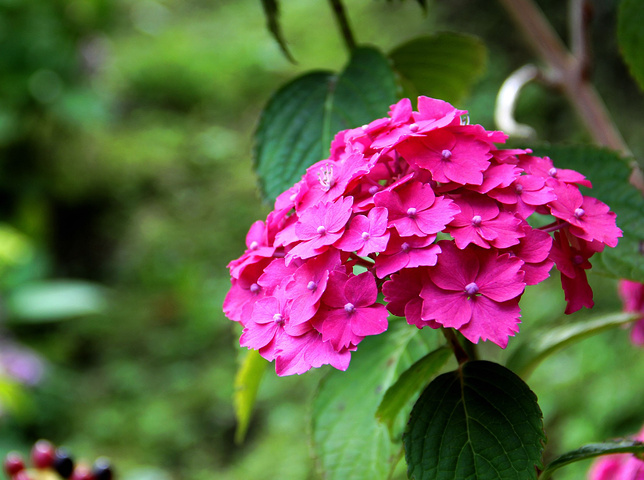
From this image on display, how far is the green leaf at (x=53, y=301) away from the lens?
256cm

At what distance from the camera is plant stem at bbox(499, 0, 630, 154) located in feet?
2.70

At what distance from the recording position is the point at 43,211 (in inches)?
117

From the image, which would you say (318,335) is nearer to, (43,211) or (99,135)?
(43,211)

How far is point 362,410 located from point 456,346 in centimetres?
16

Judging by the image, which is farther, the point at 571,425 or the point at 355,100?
the point at 571,425

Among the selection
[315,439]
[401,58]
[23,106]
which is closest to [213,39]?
[23,106]

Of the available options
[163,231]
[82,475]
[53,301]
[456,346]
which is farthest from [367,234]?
[163,231]

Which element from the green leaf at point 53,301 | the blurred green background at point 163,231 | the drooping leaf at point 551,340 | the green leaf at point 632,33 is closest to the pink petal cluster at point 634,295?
the drooping leaf at point 551,340

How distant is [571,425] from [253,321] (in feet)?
3.82

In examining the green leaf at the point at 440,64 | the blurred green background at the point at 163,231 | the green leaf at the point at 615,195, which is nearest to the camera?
the green leaf at the point at 615,195

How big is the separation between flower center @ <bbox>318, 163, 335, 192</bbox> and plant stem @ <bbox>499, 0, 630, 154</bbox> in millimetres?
507

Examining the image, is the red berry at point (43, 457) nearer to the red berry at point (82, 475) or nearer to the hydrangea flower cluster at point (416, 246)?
the red berry at point (82, 475)

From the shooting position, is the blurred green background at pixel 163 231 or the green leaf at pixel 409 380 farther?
the blurred green background at pixel 163 231

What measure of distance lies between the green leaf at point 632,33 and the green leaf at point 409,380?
376 mm
